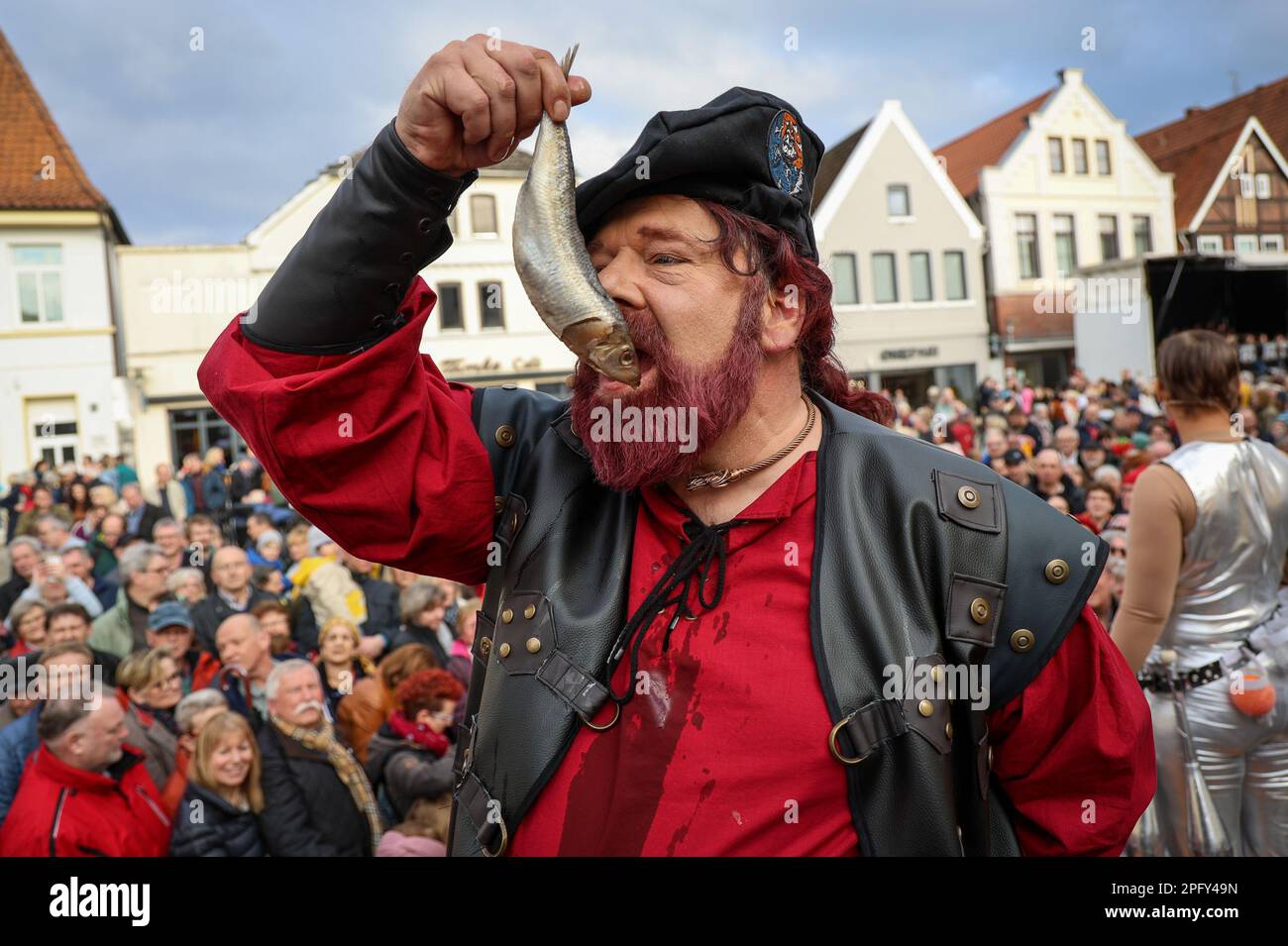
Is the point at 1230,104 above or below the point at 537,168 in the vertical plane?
above

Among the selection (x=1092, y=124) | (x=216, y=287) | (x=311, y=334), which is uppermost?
(x=1092, y=124)

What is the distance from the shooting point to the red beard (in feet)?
5.68

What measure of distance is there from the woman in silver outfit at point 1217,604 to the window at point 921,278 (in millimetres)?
26981

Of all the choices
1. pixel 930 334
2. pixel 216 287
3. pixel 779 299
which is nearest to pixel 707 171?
pixel 779 299

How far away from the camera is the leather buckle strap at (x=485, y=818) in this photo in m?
1.65

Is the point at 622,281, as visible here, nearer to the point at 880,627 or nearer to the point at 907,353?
the point at 880,627

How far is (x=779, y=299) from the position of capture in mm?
1877

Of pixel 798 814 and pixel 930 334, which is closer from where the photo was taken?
pixel 798 814

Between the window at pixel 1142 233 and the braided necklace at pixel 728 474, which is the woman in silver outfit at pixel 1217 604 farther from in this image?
the window at pixel 1142 233

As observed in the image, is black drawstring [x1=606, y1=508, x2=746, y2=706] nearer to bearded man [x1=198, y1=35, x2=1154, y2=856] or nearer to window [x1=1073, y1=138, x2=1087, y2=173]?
bearded man [x1=198, y1=35, x2=1154, y2=856]

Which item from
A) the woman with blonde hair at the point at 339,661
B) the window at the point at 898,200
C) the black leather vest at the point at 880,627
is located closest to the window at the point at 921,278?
the window at the point at 898,200

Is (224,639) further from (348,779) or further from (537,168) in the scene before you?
(537,168)

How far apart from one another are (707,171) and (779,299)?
10.9 inches

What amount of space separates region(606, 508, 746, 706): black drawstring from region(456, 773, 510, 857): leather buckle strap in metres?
0.27
